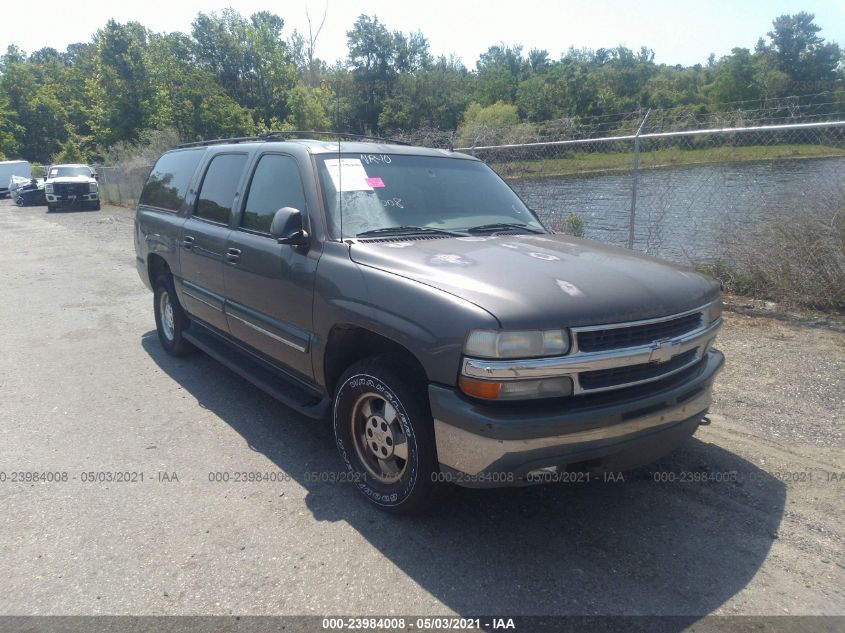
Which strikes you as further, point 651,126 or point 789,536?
point 651,126

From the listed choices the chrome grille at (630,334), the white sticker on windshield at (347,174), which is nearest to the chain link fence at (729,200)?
the chrome grille at (630,334)

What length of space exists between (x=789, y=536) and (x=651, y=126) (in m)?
6.01

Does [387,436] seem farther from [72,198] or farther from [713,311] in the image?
[72,198]

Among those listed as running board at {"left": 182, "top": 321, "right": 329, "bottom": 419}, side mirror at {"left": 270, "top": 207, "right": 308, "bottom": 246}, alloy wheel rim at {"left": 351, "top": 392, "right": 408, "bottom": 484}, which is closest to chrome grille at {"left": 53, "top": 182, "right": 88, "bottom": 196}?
running board at {"left": 182, "top": 321, "right": 329, "bottom": 419}

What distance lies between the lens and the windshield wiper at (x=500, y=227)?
158 inches

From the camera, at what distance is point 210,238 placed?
484cm

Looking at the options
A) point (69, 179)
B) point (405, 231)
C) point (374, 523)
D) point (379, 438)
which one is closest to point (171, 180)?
point (405, 231)

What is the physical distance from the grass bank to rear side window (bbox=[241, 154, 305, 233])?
5.07 metres

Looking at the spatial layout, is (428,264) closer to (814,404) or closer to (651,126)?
(814,404)

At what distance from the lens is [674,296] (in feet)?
10.2

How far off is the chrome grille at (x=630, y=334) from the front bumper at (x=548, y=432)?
0.23 metres

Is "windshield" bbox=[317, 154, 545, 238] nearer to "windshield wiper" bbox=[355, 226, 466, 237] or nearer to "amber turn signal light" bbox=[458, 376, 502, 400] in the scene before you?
"windshield wiper" bbox=[355, 226, 466, 237]

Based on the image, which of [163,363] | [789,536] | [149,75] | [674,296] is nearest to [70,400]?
[163,363]

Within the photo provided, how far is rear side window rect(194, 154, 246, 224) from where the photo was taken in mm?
4754
